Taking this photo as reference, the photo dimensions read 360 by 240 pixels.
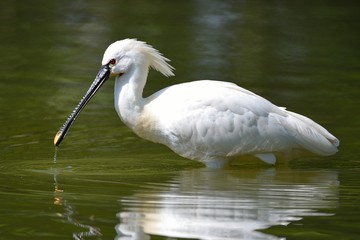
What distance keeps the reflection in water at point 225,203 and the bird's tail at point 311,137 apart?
25 centimetres

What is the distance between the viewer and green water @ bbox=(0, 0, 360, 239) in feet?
31.0

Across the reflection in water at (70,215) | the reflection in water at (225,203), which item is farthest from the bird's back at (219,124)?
the reflection in water at (70,215)

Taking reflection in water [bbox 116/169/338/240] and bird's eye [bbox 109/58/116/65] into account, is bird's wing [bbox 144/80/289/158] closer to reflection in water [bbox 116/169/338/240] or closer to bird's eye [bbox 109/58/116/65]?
reflection in water [bbox 116/169/338/240]

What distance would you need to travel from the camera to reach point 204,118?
11.8m

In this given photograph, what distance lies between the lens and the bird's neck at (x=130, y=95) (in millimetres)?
11883

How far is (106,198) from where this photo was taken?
10.2 m

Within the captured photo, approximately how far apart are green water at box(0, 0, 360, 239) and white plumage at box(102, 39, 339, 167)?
0.29 m

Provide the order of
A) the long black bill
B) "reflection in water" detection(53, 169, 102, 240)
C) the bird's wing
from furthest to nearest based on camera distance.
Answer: the long black bill, the bird's wing, "reflection in water" detection(53, 169, 102, 240)

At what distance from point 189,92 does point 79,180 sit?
144cm

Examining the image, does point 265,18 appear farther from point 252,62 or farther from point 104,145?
point 104,145

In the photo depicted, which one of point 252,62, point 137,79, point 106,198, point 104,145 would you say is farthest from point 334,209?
point 252,62

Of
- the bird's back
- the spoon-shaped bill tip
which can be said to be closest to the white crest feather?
the bird's back

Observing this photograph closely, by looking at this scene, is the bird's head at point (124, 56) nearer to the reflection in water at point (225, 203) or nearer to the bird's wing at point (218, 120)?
the bird's wing at point (218, 120)

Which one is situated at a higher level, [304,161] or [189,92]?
[189,92]
